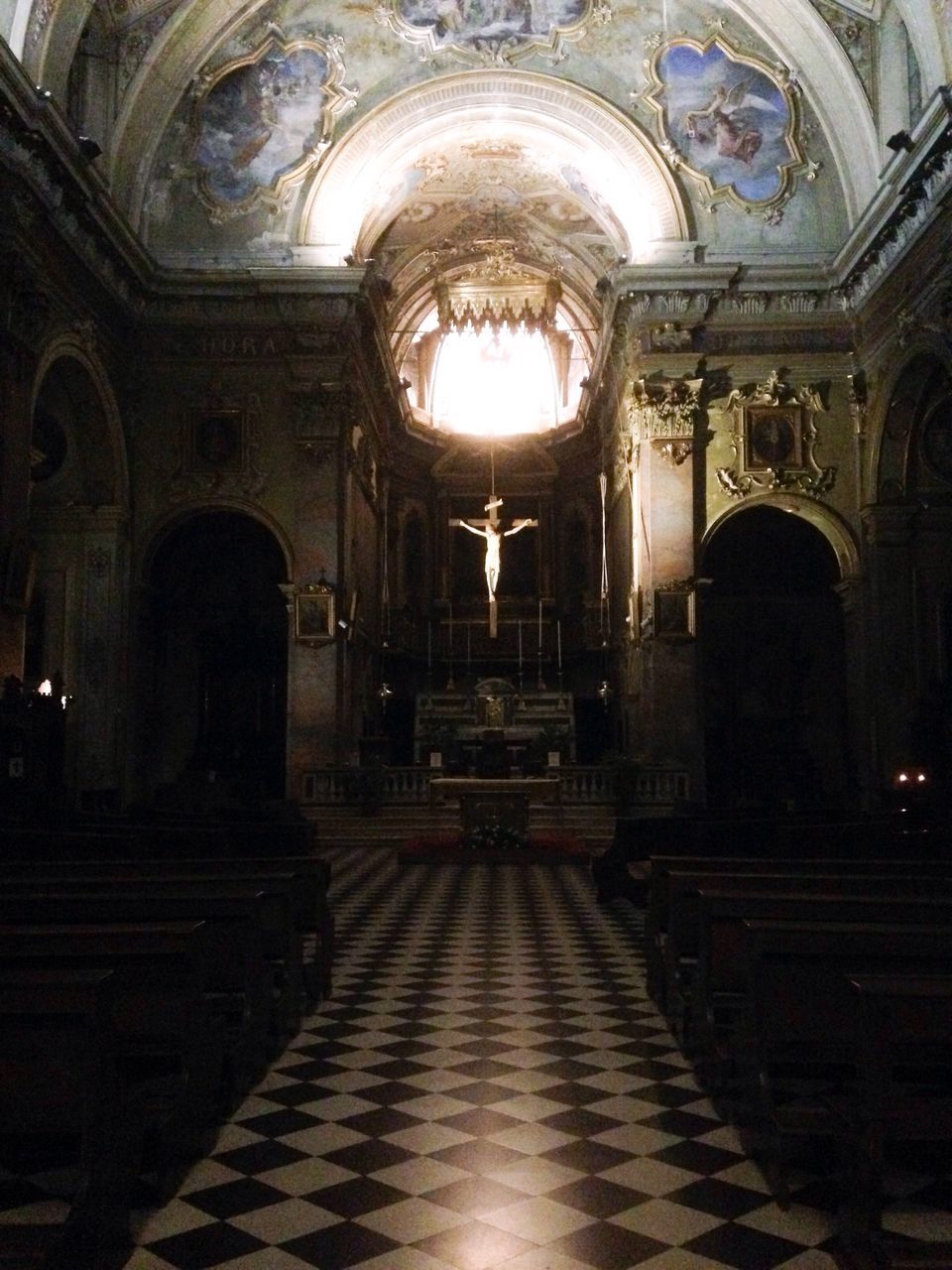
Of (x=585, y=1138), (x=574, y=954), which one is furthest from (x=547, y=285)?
(x=585, y=1138)

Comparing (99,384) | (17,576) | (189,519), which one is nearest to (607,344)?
(189,519)

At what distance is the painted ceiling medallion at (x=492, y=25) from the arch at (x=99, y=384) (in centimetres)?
769

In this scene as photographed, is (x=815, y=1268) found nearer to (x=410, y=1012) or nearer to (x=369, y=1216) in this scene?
(x=369, y=1216)

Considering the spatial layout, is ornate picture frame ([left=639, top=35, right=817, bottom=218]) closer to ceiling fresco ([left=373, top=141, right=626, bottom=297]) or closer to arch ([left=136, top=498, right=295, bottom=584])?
ceiling fresco ([left=373, top=141, right=626, bottom=297])

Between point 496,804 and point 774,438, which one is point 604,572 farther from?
point 496,804

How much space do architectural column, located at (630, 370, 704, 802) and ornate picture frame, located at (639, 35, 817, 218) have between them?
3.65m

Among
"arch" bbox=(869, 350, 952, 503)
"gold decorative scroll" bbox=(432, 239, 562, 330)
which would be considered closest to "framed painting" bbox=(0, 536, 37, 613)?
"arch" bbox=(869, 350, 952, 503)

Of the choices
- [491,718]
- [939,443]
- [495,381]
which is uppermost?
[495,381]

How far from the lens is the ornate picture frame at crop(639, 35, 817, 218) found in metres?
20.5

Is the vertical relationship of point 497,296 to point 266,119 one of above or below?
below

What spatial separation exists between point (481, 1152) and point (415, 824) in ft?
45.7

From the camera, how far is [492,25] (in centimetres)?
2059

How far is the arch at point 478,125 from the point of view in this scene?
828 inches

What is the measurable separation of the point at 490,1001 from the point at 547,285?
70.1 ft
